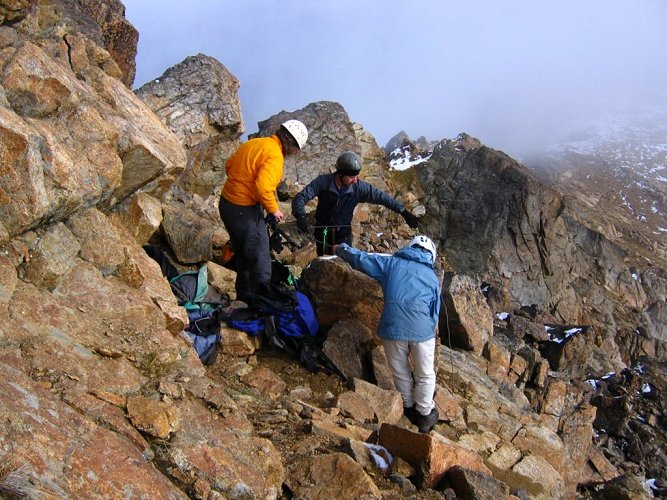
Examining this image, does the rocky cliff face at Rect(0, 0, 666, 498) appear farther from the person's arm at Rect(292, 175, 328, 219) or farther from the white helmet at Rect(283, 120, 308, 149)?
the white helmet at Rect(283, 120, 308, 149)

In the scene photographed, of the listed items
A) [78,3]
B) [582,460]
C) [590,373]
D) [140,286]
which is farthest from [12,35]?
[590,373]

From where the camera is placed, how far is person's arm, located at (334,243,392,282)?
8797 mm

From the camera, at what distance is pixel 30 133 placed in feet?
18.6

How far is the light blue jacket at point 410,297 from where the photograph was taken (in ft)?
27.1

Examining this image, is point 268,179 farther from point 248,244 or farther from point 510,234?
point 510,234

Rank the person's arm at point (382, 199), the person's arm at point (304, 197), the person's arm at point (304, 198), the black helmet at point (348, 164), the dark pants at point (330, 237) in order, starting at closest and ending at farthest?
the person's arm at point (304, 198) < the person's arm at point (304, 197) < the black helmet at point (348, 164) < the person's arm at point (382, 199) < the dark pants at point (330, 237)

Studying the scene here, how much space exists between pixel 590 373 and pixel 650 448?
504 cm

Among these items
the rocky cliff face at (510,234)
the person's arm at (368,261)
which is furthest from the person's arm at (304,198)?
the rocky cliff face at (510,234)

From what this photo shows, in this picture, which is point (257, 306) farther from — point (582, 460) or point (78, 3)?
point (78, 3)

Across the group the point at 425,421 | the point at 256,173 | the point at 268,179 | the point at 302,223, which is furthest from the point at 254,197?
the point at 425,421

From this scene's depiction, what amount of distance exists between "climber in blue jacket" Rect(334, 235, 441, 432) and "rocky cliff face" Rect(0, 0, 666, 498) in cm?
42

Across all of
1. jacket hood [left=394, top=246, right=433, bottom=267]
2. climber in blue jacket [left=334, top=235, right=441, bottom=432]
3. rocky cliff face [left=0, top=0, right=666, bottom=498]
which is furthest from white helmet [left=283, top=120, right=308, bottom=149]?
jacket hood [left=394, top=246, right=433, bottom=267]

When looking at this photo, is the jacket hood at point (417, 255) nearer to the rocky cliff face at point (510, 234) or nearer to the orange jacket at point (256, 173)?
the orange jacket at point (256, 173)

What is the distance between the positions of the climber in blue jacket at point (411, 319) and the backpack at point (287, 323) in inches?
51.5
